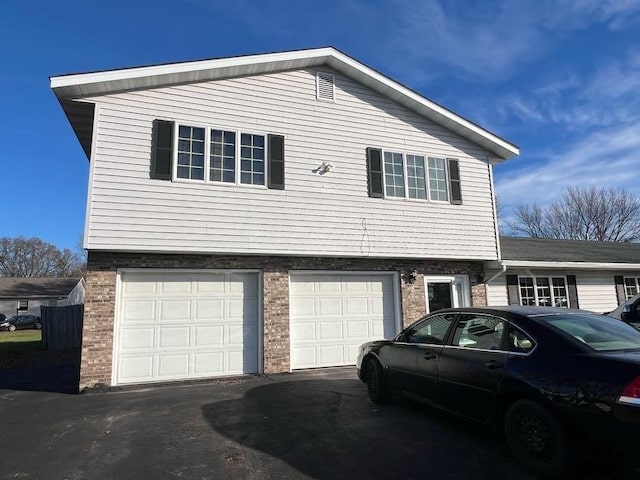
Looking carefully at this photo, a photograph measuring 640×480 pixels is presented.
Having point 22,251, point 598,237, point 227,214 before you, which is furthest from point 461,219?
point 22,251

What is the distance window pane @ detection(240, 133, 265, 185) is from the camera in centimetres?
978

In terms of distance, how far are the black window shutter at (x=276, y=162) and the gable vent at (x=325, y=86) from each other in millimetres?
1660

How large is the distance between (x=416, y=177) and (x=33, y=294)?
160 ft

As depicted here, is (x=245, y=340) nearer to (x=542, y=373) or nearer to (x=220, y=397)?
(x=220, y=397)

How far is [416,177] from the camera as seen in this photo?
37.2 feet

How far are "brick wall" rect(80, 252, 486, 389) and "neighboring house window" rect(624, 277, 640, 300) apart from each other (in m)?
5.91

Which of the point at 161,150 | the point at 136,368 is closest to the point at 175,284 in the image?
the point at 136,368

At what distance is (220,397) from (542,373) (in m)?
5.35

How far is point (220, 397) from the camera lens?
759cm

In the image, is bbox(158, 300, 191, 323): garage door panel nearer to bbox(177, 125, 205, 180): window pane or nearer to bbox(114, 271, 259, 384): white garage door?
bbox(114, 271, 259, 384): white garage door

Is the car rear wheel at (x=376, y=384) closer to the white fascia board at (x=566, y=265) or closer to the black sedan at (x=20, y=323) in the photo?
the white fascia board at (x=566, y=265)

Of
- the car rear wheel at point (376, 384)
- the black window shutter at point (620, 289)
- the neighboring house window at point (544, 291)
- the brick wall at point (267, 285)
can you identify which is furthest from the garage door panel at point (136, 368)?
the black window shutter at point (620, 289)

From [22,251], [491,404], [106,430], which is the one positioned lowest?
[106,430]

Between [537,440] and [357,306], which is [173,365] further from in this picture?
[537,440]
